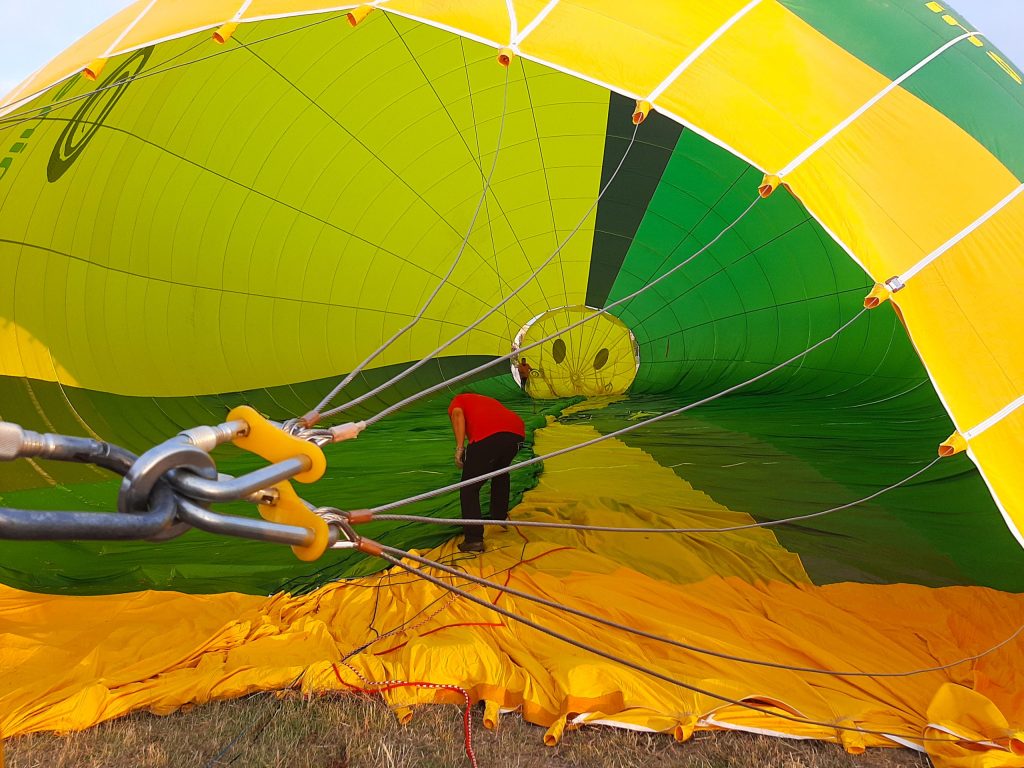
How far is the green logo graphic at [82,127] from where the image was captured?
3182 mm

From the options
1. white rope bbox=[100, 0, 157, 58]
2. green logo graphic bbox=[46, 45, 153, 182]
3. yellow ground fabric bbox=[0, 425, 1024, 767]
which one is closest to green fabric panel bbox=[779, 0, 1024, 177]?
yellow ground fabric bbox=[0, 425, 1024, 767]

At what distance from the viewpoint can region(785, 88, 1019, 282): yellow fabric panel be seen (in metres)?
2.12

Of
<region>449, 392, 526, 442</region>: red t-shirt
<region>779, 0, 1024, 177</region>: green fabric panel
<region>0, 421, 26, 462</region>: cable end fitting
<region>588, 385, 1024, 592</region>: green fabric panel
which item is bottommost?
<region>0, 421, 26, 462</region>: cable end fitting

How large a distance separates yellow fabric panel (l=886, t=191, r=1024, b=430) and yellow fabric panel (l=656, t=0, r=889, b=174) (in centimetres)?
38

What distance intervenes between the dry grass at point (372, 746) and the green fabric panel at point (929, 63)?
4.91 ft

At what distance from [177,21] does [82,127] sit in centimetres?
101

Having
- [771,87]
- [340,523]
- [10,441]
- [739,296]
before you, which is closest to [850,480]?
[739,296]

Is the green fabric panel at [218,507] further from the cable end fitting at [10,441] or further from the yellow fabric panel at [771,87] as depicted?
the cable end fitting at [10,441]

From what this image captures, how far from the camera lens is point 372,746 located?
7.22ft

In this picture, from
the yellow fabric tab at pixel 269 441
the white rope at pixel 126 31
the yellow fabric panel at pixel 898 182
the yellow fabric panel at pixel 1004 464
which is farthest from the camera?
the white rope at pixel 126 31

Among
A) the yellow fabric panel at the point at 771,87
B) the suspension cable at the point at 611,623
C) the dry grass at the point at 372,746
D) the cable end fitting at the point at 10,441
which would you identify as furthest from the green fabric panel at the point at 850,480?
the cable end fitting at the point at 10,441

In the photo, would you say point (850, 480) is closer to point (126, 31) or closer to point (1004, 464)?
point (1004, 464)

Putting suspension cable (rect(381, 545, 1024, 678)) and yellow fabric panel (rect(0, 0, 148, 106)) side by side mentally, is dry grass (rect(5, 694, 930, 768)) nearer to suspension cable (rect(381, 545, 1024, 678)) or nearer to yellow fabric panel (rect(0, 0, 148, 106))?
suspension cable (rect(381, 545, 1024, 678))

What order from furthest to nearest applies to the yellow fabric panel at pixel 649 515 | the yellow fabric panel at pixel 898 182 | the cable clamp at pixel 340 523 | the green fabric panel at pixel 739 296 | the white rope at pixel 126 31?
the green fabric panel at pixel 739 296 → the yellow fabric panel at pixel 649 515 → the white rope at pixel 126 31 → the yellow fabric panel at pixel 898 182 → the cable clamp at pixel 340 523
